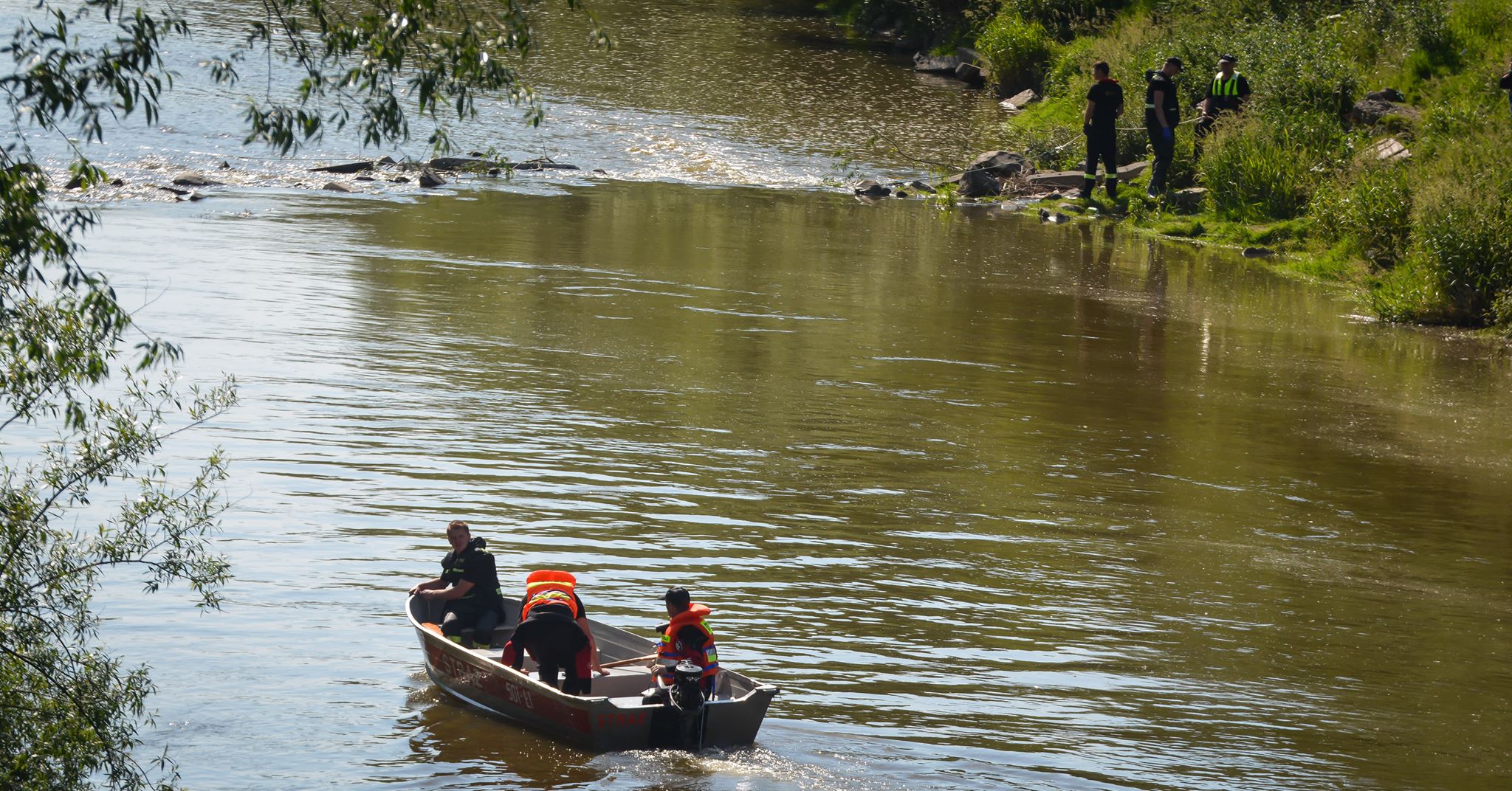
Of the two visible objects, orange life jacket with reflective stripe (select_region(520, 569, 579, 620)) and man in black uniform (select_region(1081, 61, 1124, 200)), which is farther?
man in black uniform (select_region(1081, 61, 1124, 200))

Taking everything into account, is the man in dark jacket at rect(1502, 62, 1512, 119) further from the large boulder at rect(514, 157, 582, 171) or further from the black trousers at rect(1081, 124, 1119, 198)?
the large boulder at rect(514, 157, 582, 171)

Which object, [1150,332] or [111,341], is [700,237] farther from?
[111,341]

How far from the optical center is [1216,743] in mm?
11094

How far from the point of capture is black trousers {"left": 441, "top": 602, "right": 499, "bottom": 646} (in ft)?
40.5

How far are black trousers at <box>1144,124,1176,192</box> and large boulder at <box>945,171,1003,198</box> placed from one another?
3.68m

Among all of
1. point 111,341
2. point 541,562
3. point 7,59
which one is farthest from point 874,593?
point 7,59

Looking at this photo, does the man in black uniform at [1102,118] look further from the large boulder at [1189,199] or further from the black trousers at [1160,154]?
the large boulder at [1189,199]

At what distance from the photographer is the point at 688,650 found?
10969 millimetres

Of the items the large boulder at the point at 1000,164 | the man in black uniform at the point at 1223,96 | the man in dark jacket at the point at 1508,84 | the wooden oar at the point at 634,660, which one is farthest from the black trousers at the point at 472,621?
the large boulder at the point at 1000,164

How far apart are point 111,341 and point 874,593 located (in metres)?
6.96

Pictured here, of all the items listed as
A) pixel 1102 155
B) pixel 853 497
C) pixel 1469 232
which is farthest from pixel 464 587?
pixel 1102 155

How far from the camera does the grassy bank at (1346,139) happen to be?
2477 cm

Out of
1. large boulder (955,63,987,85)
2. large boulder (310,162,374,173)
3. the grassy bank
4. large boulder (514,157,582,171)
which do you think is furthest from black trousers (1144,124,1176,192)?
large boulder (955,63,987,85)

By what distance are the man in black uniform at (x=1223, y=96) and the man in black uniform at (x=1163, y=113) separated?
68cm
